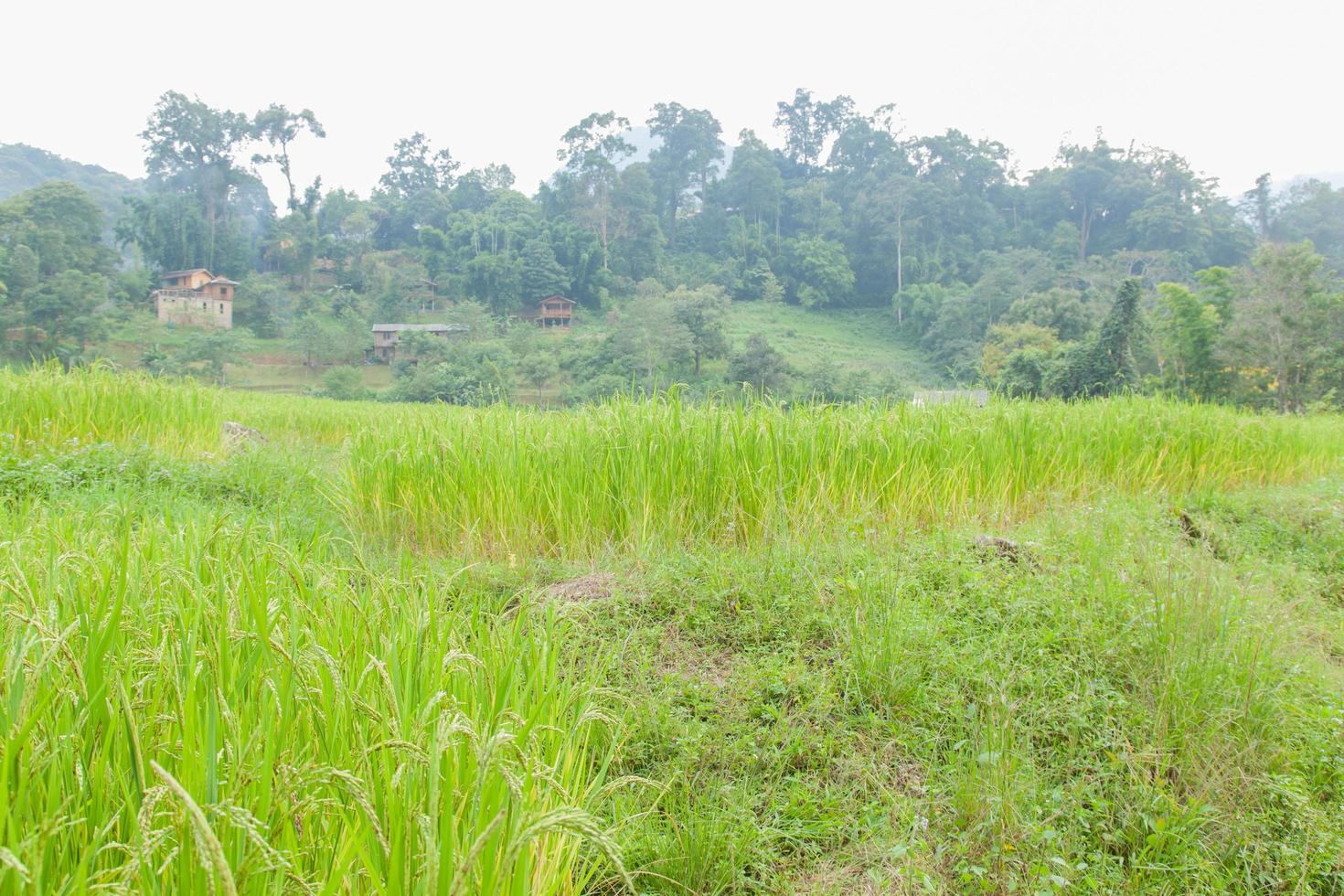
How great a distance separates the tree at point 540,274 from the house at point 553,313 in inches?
24.0

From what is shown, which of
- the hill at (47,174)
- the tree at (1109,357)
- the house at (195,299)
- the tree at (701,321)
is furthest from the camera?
the hill at (47,174)

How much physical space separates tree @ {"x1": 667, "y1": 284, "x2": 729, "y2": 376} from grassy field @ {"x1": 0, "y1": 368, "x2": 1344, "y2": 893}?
27.6m

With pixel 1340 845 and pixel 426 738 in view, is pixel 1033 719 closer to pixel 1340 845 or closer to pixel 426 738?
pixel 1340 845

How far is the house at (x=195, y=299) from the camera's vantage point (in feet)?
122

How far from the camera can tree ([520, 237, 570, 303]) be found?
4609 centimetres

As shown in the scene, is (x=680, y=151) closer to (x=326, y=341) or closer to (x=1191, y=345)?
(x=326, y=341)

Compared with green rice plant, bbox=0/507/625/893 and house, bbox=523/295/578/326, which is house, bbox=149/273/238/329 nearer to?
house, bbox=523/295/578/326

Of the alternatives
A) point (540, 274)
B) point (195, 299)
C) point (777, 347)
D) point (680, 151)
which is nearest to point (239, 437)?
point (777, 347)

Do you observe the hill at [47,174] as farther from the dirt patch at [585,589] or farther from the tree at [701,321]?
the dirt patch at [585,589]

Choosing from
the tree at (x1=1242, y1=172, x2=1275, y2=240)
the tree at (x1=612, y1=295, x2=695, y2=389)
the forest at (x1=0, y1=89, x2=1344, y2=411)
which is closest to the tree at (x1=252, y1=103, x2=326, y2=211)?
the forest at (x1=0, y1=89, x2=1344, y2=411)

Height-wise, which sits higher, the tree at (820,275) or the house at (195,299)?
the tree at (820,275)

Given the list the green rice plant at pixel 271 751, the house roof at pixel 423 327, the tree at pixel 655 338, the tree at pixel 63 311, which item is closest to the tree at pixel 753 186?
the tree at pixel 655 338

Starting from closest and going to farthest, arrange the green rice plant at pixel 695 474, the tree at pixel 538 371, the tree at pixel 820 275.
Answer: the green rice plant at pixel 695 474
the tree at pixel 538 371
the tree at pixel 820 275

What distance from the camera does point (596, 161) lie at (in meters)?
51.9
